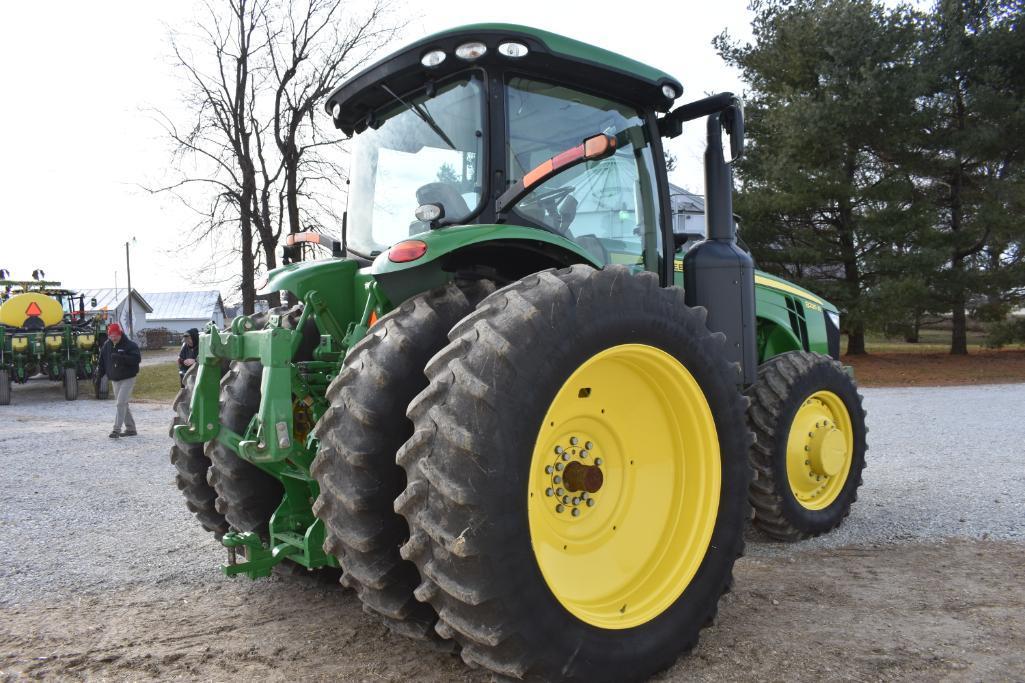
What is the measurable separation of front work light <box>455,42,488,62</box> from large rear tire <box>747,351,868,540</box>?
2.67 metres

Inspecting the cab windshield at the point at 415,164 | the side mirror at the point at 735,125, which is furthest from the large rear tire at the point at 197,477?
the side mirror at the point at 735,125

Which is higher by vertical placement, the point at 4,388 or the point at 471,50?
the point at 471,50

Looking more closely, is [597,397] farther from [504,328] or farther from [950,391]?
[950,391]

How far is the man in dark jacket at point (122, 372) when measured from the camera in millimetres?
10594

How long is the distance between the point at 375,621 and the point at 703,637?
139 centimetres

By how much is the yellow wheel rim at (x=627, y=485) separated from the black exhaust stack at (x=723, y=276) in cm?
109

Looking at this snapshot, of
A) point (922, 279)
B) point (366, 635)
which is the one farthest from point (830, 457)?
point (922, 279)

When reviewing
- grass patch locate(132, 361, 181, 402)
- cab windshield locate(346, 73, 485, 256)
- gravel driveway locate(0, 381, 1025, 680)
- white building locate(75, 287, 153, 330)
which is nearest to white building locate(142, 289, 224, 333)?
white building locate(75, 287, 153, 330)

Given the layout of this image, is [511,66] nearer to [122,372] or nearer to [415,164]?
[415,164]

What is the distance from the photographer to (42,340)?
Result: 16.2 meters

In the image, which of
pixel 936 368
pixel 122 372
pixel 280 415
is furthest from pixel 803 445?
pixel 936 368

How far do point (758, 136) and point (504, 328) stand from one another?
19296 mm

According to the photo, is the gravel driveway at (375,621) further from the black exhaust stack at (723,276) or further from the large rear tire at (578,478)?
the black exhaust stack at (723,276)

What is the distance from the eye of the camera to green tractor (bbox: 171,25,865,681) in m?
2.30
